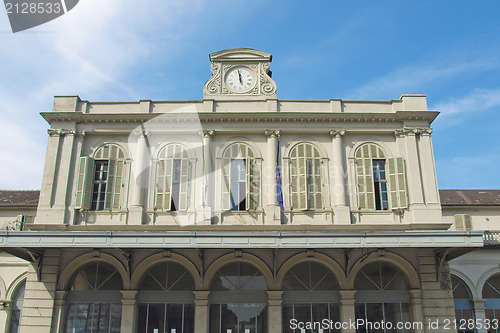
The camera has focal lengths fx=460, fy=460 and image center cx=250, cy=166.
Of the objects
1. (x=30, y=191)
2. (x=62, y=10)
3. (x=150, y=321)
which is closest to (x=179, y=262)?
(x=150, y=321)

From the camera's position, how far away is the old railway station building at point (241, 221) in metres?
16.6

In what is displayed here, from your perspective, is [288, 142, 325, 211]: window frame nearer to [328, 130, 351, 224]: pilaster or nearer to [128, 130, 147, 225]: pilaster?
[328, 130, 351, 224]: pilaster

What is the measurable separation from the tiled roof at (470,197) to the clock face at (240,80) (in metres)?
10.4

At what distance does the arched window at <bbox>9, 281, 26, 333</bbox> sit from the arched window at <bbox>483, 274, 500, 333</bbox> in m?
20.1

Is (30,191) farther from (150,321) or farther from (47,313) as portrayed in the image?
(150,321)

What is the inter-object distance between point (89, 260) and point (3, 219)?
23.6 ft

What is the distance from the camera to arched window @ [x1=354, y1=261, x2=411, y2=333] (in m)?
16.9

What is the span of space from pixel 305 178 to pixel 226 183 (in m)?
3.13

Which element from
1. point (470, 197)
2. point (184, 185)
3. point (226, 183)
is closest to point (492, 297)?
point (470, 197)

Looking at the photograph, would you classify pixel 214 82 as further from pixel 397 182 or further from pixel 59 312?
pixel 59 312

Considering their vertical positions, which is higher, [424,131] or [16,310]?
[424,131]

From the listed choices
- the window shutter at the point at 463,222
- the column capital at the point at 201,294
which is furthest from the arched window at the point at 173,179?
the window shutter at the point at 463,222

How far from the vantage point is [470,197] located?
22734mm

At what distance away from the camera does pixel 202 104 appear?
63.4 ft
